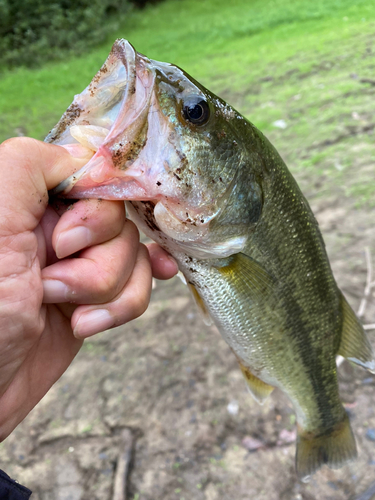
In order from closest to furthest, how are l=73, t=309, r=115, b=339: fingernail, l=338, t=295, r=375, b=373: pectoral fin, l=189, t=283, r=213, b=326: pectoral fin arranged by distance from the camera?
l=73, t=309, r=115, b=339: fingernail, l=189, t=283, r=213, b=326: pectoral fin, l=338, t=295, r=375, b=373: pectoral fin

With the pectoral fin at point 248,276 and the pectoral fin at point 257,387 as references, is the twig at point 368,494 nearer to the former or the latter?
the pectoral fin at point 257,387

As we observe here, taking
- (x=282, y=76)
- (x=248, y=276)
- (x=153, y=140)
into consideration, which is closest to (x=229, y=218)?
(x=248, y=276)

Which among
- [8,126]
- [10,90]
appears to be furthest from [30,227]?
[10,90]

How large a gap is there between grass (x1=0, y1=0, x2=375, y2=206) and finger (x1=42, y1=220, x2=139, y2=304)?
132 inches

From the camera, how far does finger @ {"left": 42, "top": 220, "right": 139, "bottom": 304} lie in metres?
0.98

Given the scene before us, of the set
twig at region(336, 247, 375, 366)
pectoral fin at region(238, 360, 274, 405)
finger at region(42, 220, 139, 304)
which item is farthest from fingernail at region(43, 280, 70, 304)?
twig at region(336, 247, 375, 366)

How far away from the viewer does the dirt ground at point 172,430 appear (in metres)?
2.13

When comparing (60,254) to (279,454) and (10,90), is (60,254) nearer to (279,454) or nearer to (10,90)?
(279,454)

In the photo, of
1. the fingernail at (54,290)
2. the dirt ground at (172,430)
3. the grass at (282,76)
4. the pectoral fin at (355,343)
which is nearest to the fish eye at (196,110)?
the fingernail at (54,290)

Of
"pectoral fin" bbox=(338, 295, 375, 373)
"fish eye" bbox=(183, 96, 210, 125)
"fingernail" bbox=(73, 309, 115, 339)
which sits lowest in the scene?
"pectoral fin" bbox=(338, 295, 375, 373)

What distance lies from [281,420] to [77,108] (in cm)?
219

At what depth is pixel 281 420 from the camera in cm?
235

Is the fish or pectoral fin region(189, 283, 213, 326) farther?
pectoral fin region(189, 283, 213, 326)

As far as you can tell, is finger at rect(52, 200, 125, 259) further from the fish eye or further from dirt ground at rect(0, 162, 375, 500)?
dirt ground at rect(0, 162, 375, 500)
